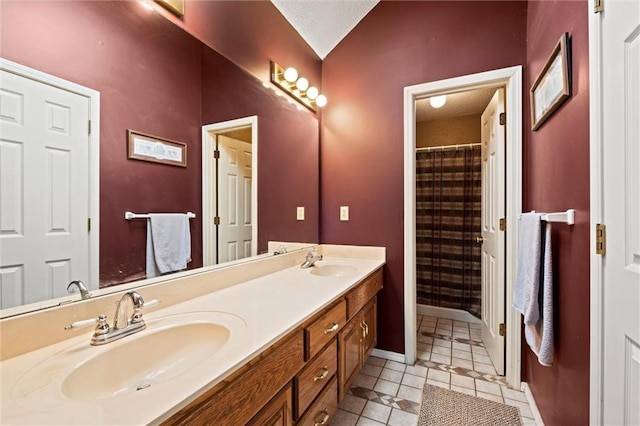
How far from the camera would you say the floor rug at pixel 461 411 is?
1.47m

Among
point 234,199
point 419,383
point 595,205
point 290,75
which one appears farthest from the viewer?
point 290,75

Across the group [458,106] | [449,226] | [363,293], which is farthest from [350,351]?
[458,106]

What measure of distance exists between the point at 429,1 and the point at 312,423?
2.65m

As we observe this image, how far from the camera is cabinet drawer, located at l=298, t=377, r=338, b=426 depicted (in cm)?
109

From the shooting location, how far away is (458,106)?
2904 millimetres

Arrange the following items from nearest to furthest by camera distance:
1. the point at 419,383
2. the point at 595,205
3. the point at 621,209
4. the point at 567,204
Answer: the point at 621,209, the point at 595,205, the point at 567,204, the point at 419,383

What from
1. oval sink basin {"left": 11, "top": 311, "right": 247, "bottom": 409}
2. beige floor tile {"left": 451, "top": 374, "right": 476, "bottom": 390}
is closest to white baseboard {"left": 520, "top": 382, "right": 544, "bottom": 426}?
beige floor tile {"left": 451, "top": 374, "right": 476, "bottom": 390}

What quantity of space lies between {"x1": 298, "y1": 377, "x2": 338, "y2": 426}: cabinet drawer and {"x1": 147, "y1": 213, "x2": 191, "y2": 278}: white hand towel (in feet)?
2.60

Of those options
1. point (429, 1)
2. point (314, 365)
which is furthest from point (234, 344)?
point (429, 1)

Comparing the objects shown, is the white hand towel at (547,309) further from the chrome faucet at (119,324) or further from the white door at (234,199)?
the chrome faucet at (119,324)

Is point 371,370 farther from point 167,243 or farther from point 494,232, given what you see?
point 167,243

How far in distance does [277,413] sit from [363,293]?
0.91 meters

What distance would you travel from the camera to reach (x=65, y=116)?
2.68 ft

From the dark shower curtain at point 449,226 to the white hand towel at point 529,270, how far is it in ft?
5.42
